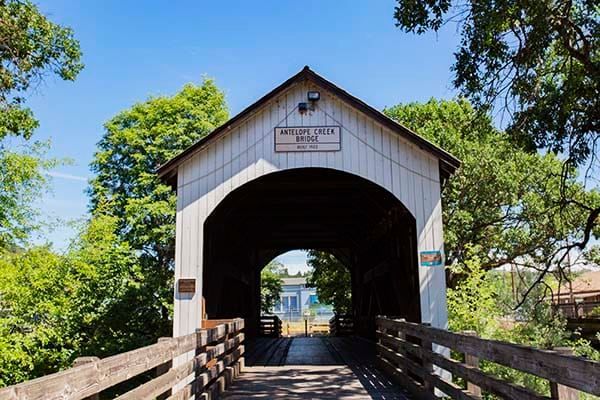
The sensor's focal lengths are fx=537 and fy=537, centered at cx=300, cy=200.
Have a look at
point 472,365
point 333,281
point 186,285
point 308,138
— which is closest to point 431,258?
point 308,138

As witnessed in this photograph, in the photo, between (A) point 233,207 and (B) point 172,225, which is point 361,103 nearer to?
(A) point 233,207

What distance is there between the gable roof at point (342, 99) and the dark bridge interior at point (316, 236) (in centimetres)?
90

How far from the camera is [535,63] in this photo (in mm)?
7441

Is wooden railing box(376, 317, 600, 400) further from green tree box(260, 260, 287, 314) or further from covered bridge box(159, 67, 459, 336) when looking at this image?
green tree box(260, 260, 287, 314)

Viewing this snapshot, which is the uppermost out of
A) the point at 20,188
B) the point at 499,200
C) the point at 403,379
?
the point at 20,188

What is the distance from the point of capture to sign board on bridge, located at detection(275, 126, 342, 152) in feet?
24.9

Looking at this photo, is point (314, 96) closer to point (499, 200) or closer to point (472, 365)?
point (472, 365)

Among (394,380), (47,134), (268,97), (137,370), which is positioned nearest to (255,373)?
(394,380)

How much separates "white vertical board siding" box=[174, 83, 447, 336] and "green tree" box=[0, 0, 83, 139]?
3762mm

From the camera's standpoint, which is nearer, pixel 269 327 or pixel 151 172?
pixel 269 327

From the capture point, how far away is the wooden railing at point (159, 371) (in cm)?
223

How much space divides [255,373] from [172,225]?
10.8m

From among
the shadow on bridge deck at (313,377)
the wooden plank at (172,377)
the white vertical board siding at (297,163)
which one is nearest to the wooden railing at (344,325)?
the shadow on bridge deck at (313,377)

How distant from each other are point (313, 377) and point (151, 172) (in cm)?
1327
